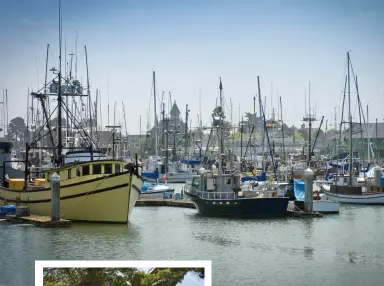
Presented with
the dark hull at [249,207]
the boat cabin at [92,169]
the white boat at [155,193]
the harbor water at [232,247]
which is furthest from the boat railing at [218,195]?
the white boat at [155,193]

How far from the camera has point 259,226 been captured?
23.6 metres

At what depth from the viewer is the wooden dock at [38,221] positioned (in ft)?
69.9

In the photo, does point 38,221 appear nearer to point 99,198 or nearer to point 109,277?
point 99,198

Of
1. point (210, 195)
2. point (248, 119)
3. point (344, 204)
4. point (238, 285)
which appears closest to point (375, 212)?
point (344, 204)

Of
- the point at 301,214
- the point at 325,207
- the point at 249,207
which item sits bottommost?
the point at 301,214

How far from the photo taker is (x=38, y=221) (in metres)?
21.5

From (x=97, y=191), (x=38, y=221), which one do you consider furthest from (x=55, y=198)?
(x=97, y=191)

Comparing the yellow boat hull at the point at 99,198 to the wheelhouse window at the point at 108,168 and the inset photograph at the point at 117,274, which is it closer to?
the wheelhouse window at the point at 108,168

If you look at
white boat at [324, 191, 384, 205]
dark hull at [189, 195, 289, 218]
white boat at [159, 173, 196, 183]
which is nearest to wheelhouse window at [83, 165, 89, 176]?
dark hull at [189, 195, 289, 218]

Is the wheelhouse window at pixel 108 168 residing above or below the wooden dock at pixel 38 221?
above

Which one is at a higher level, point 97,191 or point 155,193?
point 97,191

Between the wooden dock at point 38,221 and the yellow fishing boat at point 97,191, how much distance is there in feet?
2.75

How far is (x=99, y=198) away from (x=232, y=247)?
499cm

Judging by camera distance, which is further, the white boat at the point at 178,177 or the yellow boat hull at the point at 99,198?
the white boat at the point at 178,177
